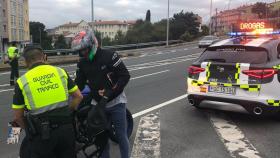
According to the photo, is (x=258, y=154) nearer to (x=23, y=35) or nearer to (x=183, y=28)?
A: (x=183, y=28)

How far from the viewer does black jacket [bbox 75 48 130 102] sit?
4.36 m

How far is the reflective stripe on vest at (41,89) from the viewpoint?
→ 3.50 m

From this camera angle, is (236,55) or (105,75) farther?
(236,55)

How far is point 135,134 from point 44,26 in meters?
112

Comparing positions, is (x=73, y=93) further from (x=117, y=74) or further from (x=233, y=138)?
(x=233, y=138)

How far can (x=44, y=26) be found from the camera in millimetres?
113375

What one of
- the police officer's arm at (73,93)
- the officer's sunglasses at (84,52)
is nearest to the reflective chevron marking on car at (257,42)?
the officer's sunglasses at (84,52)

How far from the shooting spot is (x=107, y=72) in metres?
4.39

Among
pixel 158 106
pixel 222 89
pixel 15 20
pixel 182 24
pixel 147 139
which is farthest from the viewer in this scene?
pixel 15 20

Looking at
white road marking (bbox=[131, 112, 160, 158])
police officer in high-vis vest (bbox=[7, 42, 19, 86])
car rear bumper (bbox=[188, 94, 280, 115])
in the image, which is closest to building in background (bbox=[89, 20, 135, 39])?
police officer in high-vis vest (bbox=[7, 42, 19, 86])

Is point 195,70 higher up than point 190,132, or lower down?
higher up

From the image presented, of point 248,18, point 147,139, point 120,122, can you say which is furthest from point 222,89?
point 248,18

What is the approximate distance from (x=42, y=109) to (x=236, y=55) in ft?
14.5

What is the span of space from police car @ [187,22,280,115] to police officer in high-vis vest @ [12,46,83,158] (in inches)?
152
